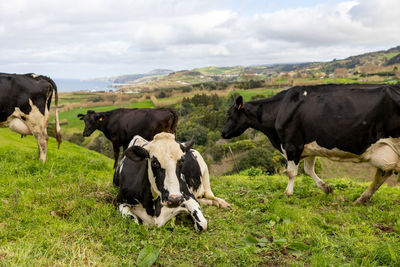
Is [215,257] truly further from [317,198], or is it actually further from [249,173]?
[249,173]

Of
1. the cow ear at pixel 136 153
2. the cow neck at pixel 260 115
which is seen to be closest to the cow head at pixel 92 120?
the cow neck at pixel 260 115

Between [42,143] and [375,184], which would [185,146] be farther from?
[42,143]

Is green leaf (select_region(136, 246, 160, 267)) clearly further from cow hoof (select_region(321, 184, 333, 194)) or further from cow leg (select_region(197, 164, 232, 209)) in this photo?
cow hoof (select_region(321, 184, 333, 194))

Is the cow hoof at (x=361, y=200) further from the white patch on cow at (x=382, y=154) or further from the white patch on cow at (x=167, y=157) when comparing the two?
the white patch on cow at (x=167, y=157)

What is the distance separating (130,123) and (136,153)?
26.2 ft

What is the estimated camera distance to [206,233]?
4910mm

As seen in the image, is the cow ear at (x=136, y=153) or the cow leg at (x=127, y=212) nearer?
the cow ear at (x=136, y=153)

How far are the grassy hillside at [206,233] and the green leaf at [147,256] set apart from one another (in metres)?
0.04

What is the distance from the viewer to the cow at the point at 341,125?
613 cm

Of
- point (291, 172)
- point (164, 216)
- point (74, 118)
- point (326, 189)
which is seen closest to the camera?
point (164, 216)

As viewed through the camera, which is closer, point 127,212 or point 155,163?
point 155,163

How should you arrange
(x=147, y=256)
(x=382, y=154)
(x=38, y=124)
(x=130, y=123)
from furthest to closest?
(x=130, y=123) → (x=38, y=124) → (x=382, y=154) → (x=147, y=256)

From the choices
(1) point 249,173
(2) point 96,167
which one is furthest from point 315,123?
(2) point 96,167

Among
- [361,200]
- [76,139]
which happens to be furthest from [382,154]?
[76,139]
